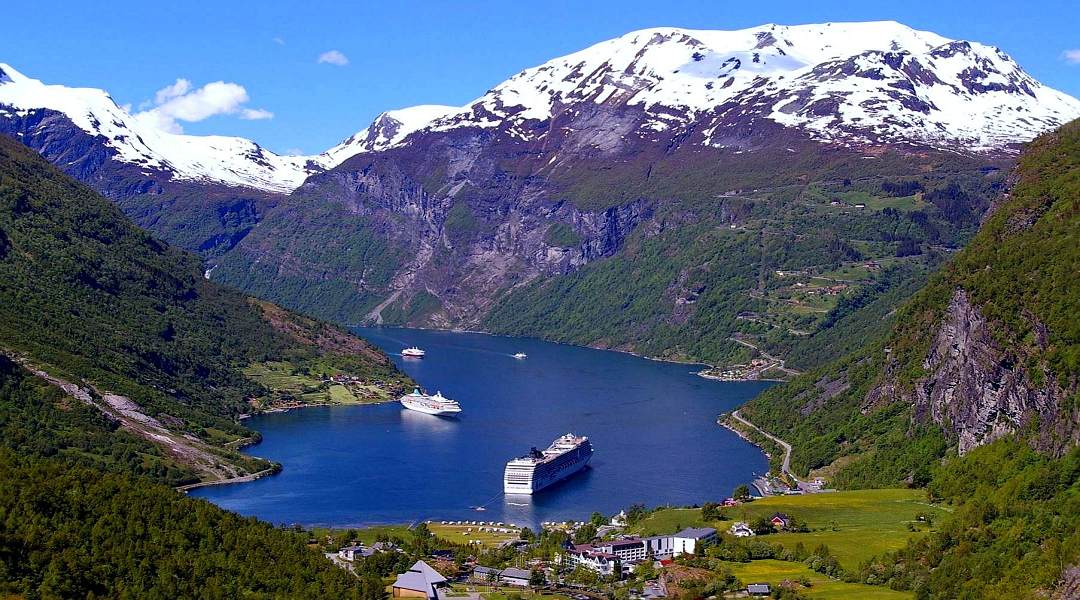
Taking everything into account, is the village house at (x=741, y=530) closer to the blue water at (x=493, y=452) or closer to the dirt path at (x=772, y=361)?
the blue water at (x=493, y=452)

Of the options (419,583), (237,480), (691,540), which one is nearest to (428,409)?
(237,480)

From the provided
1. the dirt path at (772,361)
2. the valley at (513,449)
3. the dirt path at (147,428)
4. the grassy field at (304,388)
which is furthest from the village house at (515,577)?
the dirt path at (772,361)

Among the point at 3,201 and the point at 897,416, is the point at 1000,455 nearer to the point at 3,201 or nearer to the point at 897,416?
the point at 897,416

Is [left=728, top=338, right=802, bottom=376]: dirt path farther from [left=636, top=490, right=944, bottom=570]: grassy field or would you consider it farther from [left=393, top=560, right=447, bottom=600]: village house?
[left=393, top=560, right=447, bottom=600]: village house

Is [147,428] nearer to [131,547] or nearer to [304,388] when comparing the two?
[304,388]

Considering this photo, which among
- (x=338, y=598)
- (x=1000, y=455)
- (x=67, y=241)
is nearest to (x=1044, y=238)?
(x=1000, y=455)

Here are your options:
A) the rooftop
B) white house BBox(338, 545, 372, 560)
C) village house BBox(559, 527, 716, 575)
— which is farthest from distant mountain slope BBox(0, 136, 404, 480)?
the rooftop
